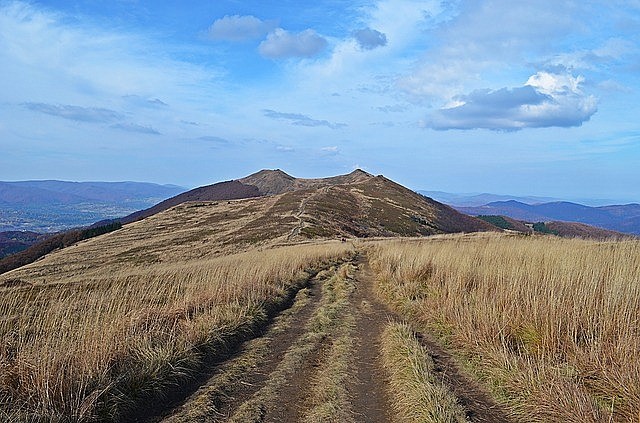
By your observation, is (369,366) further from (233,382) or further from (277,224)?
(277,224)

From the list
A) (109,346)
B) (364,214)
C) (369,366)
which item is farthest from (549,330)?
(364,214)

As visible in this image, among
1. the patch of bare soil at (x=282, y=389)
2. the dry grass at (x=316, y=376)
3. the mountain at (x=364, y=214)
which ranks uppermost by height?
the mountain at (x=364, y=214)

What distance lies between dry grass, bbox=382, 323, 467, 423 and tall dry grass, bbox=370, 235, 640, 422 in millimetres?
773

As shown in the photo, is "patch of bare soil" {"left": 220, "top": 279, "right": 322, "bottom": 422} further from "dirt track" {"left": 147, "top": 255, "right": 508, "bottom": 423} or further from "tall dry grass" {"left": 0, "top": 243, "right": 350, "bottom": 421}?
"tall dry grass" {"left": 0, "top": 243, "right": 350, "bottom": 421}

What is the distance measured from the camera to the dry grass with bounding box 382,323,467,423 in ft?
17.1

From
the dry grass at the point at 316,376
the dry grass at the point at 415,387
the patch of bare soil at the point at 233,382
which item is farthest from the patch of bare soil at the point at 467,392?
the patch of bare soil at the point at 233,382

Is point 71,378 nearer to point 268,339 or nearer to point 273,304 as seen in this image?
point 268,339

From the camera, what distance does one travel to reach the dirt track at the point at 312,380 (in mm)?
5879

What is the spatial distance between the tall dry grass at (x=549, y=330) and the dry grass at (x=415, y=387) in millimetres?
773

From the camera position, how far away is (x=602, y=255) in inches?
454

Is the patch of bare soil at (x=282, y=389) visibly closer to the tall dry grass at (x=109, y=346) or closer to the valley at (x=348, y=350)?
the valley at (x=348, y=350)

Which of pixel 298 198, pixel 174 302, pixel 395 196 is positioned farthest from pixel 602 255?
pixel 395 196

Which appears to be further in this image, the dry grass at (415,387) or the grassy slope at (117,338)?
the grassy slope at (117,338)

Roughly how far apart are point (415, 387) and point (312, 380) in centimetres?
193
